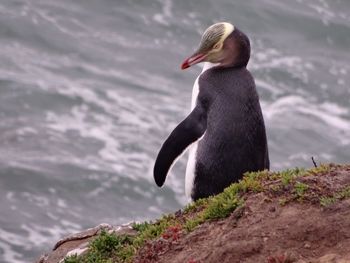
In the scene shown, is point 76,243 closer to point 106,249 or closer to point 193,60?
point 106,249

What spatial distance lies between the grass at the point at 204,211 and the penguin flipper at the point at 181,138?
49.8 inches

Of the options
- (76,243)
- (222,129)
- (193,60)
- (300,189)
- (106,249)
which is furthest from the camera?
(193,60)

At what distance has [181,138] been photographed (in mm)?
9219

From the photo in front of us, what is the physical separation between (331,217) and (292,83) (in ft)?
56.9

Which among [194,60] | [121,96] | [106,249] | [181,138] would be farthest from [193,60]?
[121,96]

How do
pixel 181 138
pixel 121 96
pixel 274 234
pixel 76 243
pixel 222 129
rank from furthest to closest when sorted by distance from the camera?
1. pixel 121 96
2. pixel 181 138
3. pixel 222 129
4. pixel 76 243
5. pixel 274 234

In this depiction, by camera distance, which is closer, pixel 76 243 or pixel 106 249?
pixel 106 249

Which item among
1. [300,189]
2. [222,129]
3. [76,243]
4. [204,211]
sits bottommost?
[300,189]

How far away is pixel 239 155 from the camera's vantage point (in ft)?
29.5

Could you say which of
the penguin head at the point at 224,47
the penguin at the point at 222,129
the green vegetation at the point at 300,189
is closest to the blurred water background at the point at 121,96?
the penguin at the point at 222,129

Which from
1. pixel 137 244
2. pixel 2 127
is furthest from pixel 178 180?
pixel 137 244

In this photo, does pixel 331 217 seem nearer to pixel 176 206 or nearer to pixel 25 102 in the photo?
pixel 176 206

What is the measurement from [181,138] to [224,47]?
3.08 ft

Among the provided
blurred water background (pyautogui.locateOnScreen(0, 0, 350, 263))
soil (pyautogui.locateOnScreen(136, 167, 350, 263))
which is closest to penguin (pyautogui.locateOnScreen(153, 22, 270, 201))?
soil (pyautogui.locateOnScreen(136, 167, 350, 263))
